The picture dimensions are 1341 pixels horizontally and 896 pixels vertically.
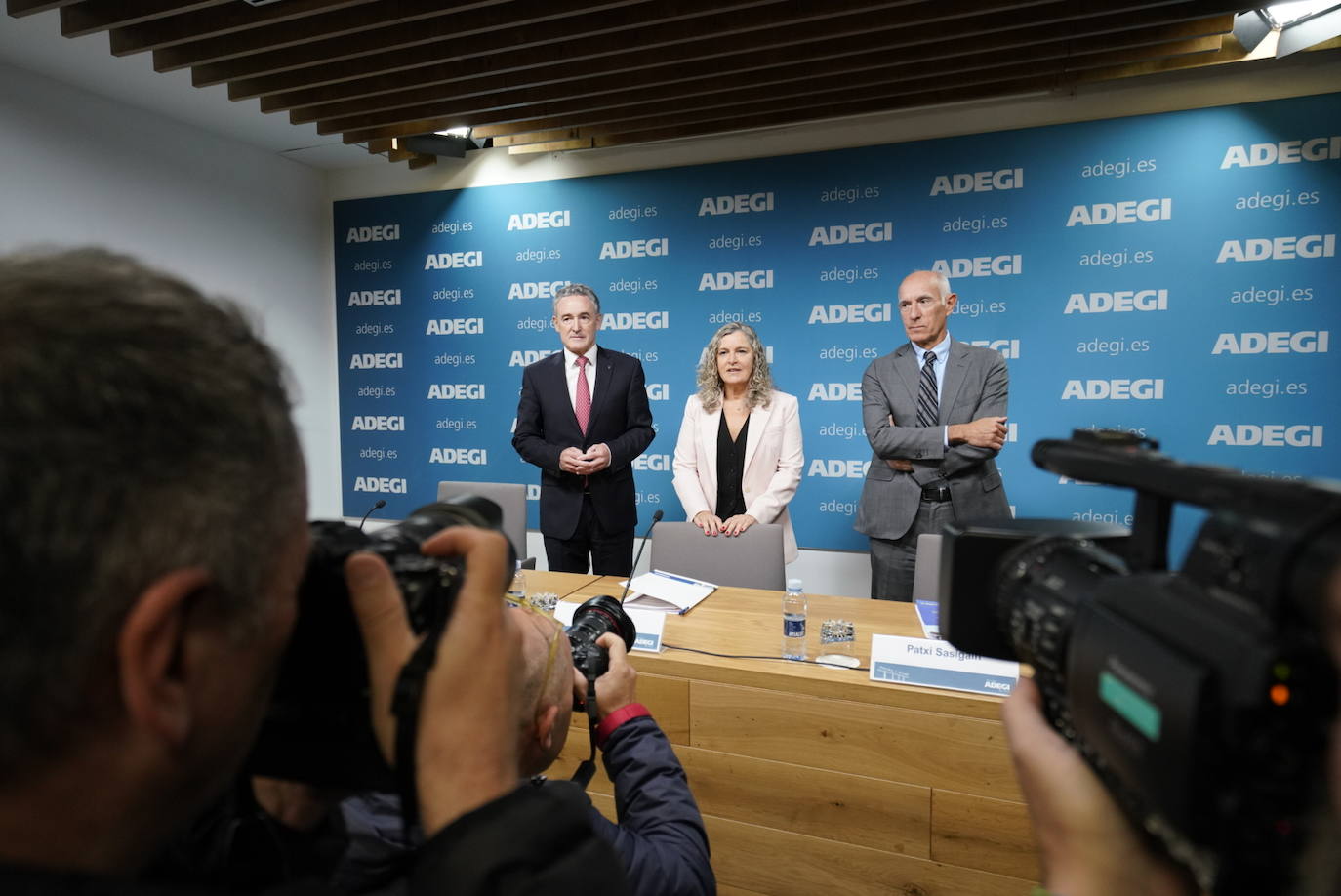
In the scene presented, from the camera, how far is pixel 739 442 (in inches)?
130

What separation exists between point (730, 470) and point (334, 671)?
2829mm

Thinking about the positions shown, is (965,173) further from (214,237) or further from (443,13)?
(214,237)

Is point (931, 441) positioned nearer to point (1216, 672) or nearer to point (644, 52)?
point (644, 52)

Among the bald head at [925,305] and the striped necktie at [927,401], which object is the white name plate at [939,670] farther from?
the bald head at [925,305]

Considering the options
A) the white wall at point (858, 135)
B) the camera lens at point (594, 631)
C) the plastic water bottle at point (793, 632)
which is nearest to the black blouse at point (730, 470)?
the white wall at point (858, 135)

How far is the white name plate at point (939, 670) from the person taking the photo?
143 cm

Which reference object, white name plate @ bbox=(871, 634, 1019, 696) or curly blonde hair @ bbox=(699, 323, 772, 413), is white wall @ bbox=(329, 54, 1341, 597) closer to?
curly blonde hair @ bbox=(699, 323, 772, 413)

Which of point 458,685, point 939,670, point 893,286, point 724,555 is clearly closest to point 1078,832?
point 458,685

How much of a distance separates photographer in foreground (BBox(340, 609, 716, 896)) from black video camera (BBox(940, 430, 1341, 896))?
0.56 m

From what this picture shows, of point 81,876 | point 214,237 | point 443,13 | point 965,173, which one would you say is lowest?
point 81,876

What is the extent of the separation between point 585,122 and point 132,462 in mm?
3890

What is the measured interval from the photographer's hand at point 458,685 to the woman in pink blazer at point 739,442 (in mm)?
2670

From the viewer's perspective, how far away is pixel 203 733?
1.24 feet

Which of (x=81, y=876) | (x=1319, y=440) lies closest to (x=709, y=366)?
(x=1319, y=440)
